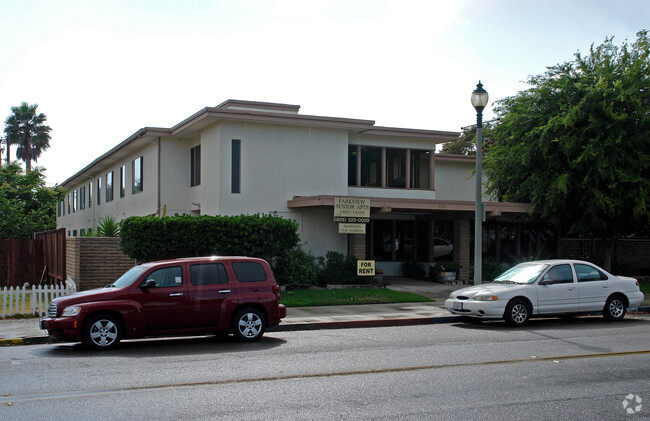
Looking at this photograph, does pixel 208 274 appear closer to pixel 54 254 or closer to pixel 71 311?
pixel 71 311

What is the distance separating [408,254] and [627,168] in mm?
8731

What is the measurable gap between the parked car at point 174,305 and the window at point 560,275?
6.41 meters

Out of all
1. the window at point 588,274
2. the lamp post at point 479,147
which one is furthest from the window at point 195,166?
the window at point 588,274

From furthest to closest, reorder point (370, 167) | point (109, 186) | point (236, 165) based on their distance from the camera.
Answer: point (109, 186)
point (370, 167)
point (236, 165)

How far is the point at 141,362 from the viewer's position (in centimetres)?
977

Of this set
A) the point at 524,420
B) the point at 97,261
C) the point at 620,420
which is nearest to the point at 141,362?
the point at 524,420

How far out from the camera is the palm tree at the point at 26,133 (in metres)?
61.9

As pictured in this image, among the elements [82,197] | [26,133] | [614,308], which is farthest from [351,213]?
[26,133]

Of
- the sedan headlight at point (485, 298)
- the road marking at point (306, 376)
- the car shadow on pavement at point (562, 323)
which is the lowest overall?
the car shadow on pavement at point (562, 323)

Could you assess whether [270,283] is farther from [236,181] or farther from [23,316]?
[236,181]

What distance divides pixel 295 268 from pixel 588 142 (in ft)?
36.5

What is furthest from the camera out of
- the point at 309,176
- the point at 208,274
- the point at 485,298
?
the point at 309,176

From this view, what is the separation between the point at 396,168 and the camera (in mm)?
25531

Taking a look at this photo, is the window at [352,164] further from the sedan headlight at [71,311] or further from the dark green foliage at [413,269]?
the sedan headlight at [71,311]
